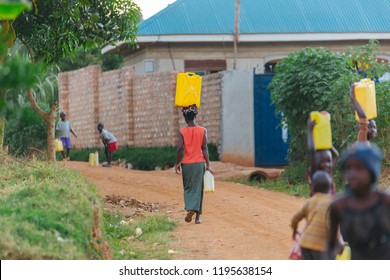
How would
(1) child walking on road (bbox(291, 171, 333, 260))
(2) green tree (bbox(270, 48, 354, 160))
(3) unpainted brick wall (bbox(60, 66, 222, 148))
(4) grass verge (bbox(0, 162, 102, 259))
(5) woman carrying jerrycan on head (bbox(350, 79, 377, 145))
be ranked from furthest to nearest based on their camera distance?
(3) unpainted brick wall (bbox(60, 66, 222, 148))
(2) green tree (bbox(270, 48, 354, 160))
(5) woman carrying jerrycan on head (bbox(350, 79, 377, 145))
(4) grass verge (bbox(0, 162, 102, 259))
(1) child walking on road (bbox(291, 171, 333, 260))

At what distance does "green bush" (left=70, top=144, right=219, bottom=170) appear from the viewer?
22.4 meters

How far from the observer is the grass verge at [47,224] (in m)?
7.04

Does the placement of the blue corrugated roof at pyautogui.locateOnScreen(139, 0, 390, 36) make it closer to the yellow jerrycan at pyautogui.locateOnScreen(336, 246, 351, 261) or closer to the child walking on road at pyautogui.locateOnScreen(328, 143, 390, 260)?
the yellow jerrycan at pyautogui.locateOnScreen(336, 246, 351, 261)

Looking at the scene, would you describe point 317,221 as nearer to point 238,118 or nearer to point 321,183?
point 321,183

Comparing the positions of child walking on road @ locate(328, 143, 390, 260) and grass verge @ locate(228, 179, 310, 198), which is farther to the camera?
grass verge @ locate(228, 179, 310, 198)

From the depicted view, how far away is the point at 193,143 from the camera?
1210cm

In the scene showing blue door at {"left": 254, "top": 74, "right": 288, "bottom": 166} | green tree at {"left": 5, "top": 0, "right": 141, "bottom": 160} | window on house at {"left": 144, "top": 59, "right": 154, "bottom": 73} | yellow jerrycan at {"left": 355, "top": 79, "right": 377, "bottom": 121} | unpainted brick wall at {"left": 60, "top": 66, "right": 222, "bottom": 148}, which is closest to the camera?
yellow jerrycan at {"left": 355, "top": 79, "right": 377, "bottom": 121}

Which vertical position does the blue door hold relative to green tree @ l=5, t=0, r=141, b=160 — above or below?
below

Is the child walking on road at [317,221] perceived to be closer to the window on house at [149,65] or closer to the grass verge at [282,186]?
the grass verge at [282,186]

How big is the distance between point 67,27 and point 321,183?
9290mm

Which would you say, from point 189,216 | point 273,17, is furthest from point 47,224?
point 273,17

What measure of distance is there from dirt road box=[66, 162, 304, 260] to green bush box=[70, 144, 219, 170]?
2.83 meters

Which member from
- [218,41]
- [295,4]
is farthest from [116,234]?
[295,4]

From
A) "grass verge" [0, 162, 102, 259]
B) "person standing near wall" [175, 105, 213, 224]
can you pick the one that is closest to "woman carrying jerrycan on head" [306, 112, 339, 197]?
"grass verge" [0, 162, 102, 259]
